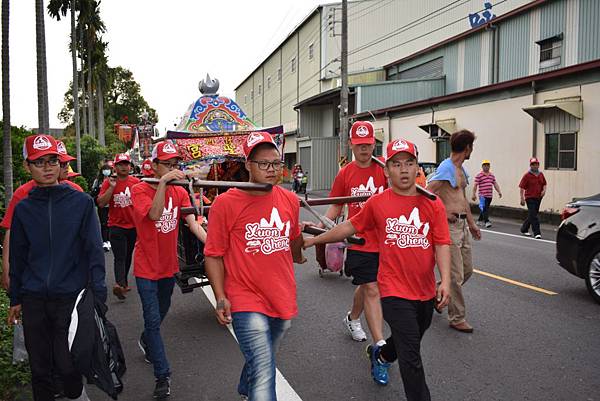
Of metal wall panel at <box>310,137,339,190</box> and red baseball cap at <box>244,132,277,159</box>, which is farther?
metal wall panel at <box>310,137,339,190</box>

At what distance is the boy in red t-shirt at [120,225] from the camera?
7793 millimetres

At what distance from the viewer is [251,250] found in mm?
3344

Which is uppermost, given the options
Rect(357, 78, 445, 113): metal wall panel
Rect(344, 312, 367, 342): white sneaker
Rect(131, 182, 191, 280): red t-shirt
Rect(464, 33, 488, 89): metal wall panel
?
Rect(464, 33, 488, 89): metal wall panel

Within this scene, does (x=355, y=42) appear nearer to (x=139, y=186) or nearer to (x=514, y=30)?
(x=514, y=30)

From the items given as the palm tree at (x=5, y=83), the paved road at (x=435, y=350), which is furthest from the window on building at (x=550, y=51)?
the palm tree at (x=5, y=83)

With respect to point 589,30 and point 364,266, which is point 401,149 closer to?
point 364,266

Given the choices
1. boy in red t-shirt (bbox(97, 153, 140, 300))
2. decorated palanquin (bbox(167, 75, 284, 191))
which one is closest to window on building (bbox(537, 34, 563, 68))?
decorated palanquin (bbox(167, 75, 284, 191))

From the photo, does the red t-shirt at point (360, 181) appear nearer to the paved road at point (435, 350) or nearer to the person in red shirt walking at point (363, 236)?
the person in red shirt walking at point (363, 236)

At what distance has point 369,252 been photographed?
495 cm

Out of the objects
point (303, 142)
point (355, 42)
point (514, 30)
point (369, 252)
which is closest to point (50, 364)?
point (369, 252)

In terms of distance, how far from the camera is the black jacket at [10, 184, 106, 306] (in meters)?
3.65

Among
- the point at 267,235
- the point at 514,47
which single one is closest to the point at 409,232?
the point at 267,235

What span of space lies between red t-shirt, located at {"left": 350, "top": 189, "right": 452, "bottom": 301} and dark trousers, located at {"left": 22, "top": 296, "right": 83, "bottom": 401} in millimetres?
2057

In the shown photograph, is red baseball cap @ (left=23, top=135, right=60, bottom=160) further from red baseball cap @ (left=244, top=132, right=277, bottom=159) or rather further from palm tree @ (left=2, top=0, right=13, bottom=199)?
palm tree @ (left=2, top=0, right=13, bottom=199)
